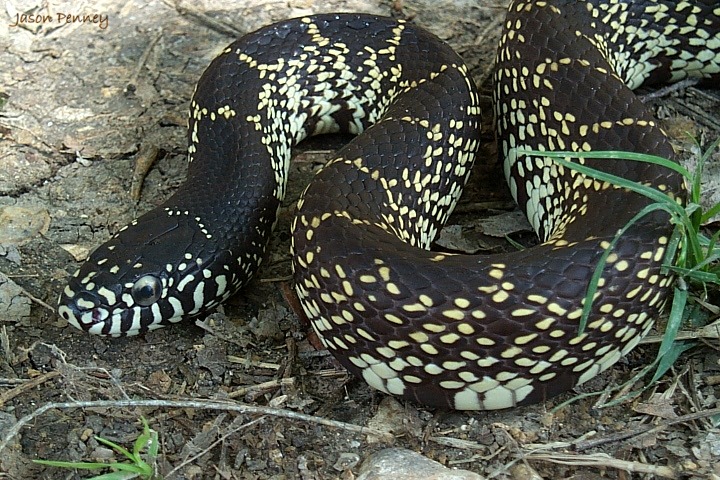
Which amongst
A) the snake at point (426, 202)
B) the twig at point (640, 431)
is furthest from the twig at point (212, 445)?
the twig at point (640, 431)

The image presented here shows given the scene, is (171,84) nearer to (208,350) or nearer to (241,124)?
(241,124)

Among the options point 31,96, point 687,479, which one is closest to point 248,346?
point 687,479

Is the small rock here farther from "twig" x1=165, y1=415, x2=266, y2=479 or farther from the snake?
"twig" x1=165, y1=415, x2=266, y2=479

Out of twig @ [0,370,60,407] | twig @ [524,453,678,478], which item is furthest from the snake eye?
twig @ [524,453,678,478]

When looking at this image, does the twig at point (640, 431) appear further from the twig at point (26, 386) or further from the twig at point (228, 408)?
the twig at point (26, 386)

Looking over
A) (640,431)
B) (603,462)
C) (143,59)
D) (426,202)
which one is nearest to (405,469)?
(603,462)
